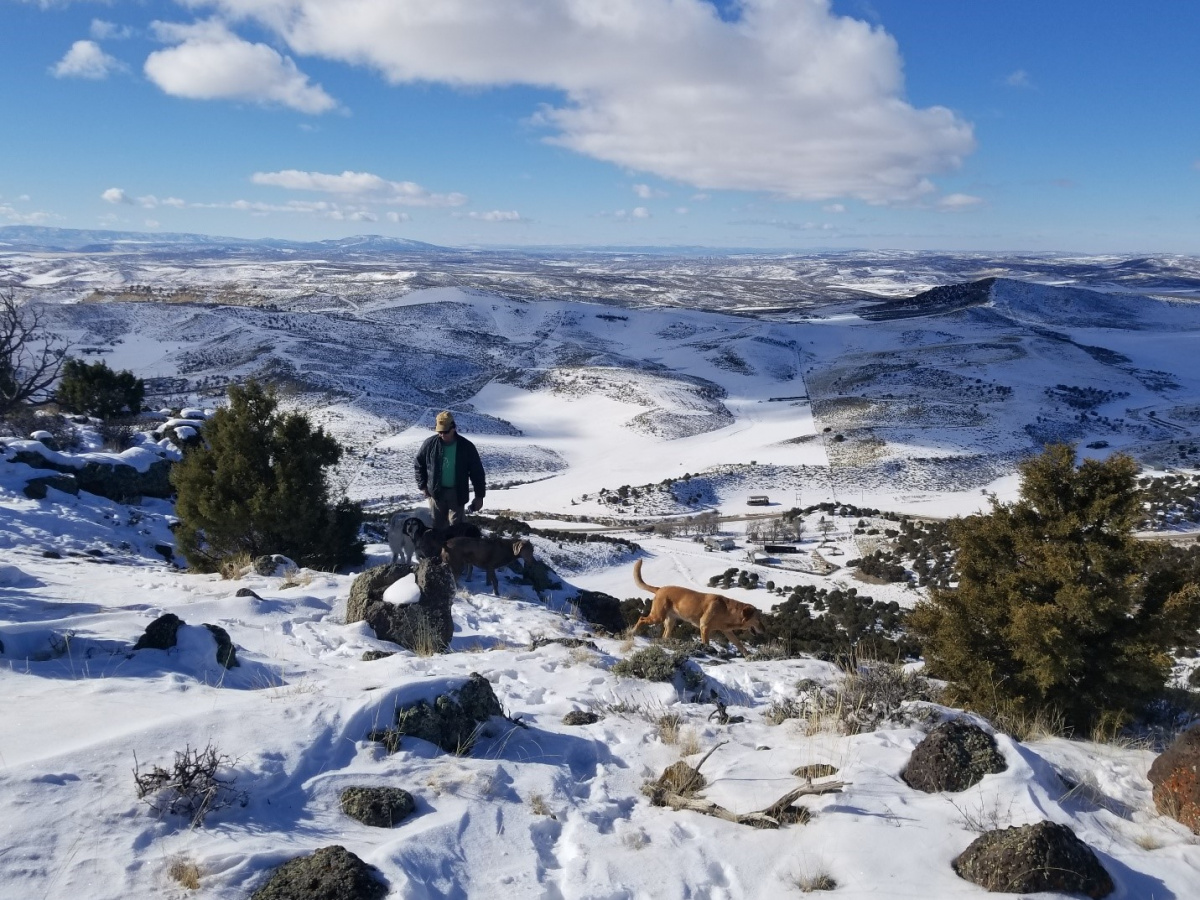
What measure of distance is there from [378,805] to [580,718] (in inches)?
73.6

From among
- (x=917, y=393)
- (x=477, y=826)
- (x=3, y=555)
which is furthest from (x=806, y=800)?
(x=917, y=393)

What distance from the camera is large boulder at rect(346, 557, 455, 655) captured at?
736 centimetres

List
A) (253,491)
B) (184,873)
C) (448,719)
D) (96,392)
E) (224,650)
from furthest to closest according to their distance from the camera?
1. (96,392)
2. (253,491)
3. (224,650)
4. (448,719)
5. (184,873)

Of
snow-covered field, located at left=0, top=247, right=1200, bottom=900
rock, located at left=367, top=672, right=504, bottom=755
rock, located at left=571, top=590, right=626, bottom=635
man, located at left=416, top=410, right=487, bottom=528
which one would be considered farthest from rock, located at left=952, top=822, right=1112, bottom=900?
rock, located at left=571, top=590, right=626, bottom=635

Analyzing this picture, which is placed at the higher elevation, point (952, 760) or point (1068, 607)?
point (1068, 607)

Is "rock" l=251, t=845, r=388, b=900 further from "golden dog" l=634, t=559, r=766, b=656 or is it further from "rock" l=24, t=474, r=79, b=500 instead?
"rock" l=24, t=474, r=79, b=500

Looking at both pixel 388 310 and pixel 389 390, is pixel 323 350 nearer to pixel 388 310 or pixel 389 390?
pixel 389 390

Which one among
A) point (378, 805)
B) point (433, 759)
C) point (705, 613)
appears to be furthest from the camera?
point (705, 613)

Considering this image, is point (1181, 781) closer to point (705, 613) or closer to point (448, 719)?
point (448, 719)

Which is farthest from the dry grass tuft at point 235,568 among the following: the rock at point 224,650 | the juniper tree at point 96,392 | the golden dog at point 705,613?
the juniper tree at point 96,392

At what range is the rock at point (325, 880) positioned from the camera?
2.83 meters

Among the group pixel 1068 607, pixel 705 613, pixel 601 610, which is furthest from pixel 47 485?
pixel 1068 607

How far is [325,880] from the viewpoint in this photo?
2881 mm

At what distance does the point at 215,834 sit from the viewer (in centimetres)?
315
